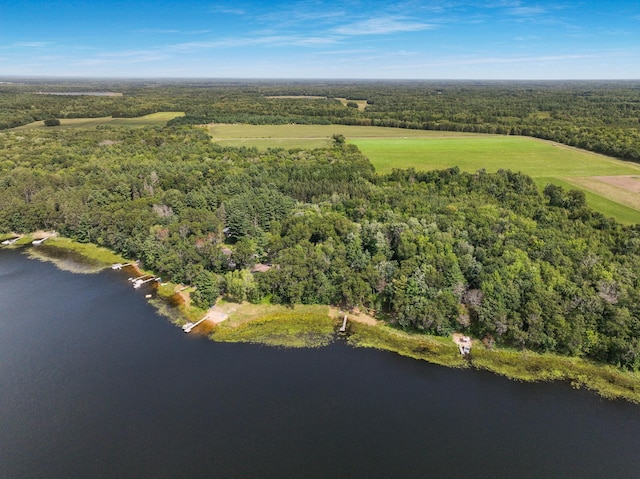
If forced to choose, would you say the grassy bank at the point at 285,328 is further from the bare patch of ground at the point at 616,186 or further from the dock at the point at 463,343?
the bare patch of ground at the point at 616,186

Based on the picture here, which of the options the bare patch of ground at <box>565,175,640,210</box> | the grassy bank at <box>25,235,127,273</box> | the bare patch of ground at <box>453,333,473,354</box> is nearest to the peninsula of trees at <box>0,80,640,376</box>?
the bare patch of ground at <box>453,333,473,354</box>

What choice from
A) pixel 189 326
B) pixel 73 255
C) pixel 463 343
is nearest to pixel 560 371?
pixel 463 343

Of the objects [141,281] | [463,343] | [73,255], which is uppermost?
[463,343]

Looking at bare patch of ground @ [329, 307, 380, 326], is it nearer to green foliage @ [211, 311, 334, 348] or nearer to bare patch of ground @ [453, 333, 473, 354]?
green foliage @ [211, 311, 334, 348]

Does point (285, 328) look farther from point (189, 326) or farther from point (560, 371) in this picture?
point (560, 371)

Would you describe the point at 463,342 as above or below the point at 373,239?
below

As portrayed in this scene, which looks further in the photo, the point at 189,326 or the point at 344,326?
the point at 189,326

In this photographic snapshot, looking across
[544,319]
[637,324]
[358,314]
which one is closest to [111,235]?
[358,314]
